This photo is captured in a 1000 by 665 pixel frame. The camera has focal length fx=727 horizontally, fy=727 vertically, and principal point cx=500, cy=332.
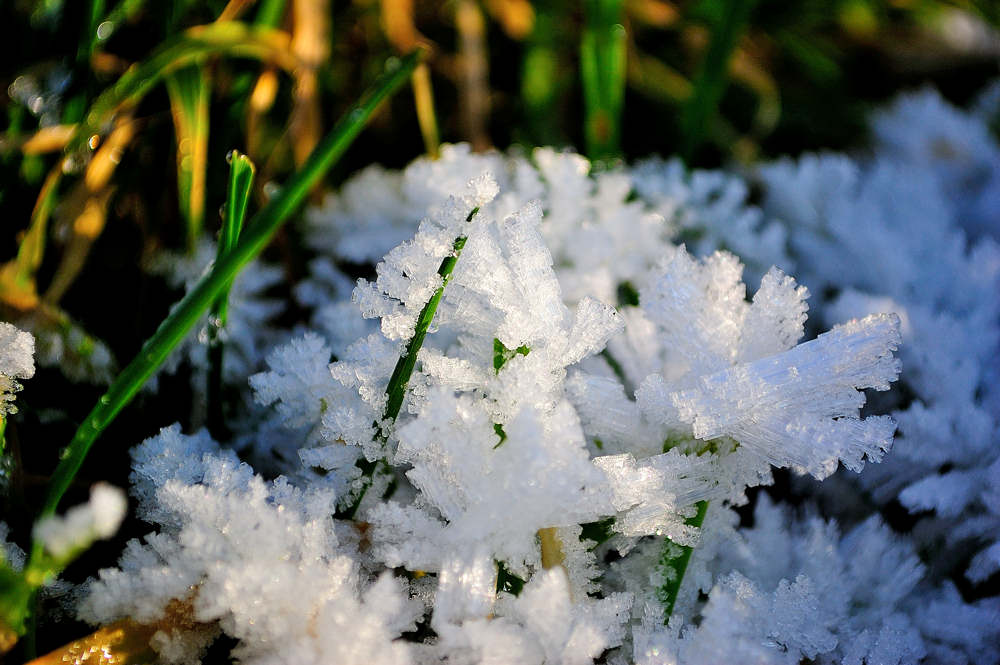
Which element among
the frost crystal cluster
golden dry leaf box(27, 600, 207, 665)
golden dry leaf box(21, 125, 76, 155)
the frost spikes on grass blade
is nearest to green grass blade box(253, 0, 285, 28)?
golden dry leaf box(21, 125, 76, 155)

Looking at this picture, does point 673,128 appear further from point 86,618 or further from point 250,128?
Result: point 86,618

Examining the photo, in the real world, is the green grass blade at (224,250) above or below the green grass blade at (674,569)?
above

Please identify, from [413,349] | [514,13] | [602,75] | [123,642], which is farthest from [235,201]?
[514,13]

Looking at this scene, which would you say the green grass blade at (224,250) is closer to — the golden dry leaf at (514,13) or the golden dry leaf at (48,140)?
the golden dry leaf at (48,140)

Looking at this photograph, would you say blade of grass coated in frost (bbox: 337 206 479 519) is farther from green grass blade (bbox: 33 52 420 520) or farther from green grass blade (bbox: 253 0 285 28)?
green grass blade (bbox: 253 0 285 28)

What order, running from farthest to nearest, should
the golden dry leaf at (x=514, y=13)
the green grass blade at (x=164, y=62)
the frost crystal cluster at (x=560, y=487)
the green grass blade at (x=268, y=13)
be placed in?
the golden dry leaf at (x=514, y=13)
the green grass blade at (x=268, y=13)
the green grass blade at (x=164, y=62)
the frost crystal cluster at (x=560, y=487)

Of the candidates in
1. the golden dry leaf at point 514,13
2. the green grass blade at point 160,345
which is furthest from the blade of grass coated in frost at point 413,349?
the golden dry leaf at point 514,13
